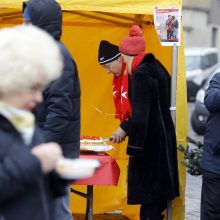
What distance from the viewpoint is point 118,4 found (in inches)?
209

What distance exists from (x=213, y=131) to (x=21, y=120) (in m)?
2.89

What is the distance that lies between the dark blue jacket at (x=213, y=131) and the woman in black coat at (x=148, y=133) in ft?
1.56

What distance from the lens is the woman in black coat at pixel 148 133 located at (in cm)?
532

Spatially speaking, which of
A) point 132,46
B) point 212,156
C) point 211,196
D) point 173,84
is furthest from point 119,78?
point 211,196

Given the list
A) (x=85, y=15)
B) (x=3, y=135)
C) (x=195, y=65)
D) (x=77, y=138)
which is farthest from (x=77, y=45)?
(x=195, y=65)

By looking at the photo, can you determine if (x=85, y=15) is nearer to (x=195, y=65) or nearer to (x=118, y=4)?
(x=118, y=4)

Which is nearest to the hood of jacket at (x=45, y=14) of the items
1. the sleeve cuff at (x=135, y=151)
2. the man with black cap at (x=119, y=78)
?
the sleeve cuff at (x=135, y=151)

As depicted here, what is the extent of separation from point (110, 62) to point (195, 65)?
1865 centimetres

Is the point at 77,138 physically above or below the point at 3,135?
below

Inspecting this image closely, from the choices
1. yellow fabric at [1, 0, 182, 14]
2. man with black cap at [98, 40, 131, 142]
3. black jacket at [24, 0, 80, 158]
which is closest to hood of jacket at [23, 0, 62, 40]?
black jacket at [24, 0, 80, 158]

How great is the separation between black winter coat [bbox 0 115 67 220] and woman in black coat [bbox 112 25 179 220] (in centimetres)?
288

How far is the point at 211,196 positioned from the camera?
516 centimetres

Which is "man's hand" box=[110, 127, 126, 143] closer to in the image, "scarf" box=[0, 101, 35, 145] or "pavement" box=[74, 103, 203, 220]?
"pavement" box=[74, 103, 203, 220]

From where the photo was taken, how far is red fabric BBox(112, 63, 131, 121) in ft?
18.9
